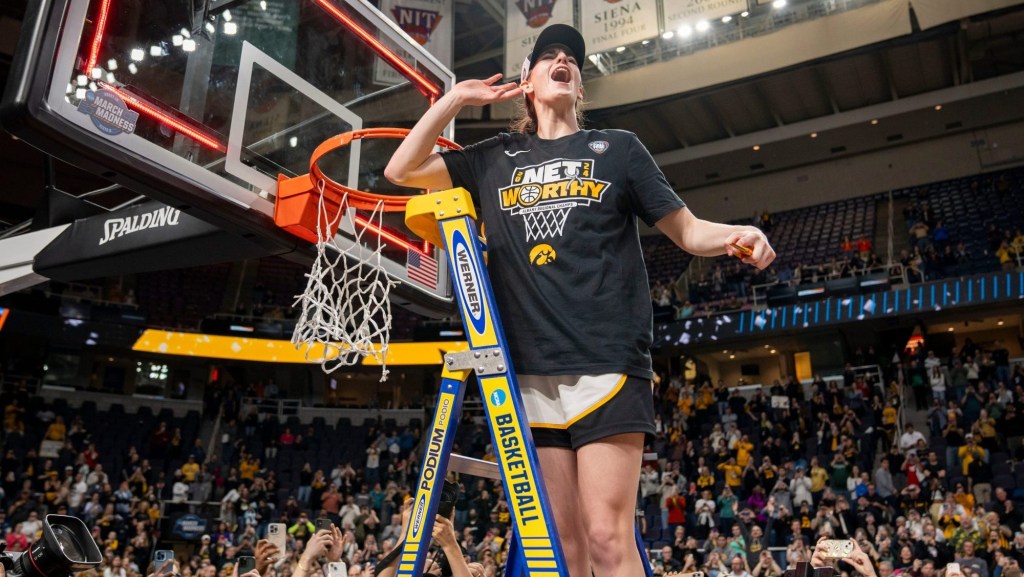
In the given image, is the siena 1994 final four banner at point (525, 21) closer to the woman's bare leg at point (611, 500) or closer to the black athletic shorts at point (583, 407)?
the black athletic shorts at point (583, 407)

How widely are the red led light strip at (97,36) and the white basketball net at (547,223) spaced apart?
309 cm

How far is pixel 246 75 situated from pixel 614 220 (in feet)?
12.3

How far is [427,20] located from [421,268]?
1161cm

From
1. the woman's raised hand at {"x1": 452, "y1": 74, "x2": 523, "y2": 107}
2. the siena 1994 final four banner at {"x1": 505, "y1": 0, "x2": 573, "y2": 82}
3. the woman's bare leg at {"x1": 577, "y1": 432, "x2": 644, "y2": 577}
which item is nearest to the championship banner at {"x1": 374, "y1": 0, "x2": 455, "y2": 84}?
the siena 1994 final four banner at {"x1": 505, "y1": 0, "x2": 573, "y2": 82}

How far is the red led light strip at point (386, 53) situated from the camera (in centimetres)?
588

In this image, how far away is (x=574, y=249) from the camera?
7.43 feet

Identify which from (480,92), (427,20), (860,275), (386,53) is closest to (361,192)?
(480,92)

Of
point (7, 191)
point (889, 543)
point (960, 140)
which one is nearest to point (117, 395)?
point (7, 191)

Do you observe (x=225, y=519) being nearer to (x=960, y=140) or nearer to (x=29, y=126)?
(x=29, y=126)

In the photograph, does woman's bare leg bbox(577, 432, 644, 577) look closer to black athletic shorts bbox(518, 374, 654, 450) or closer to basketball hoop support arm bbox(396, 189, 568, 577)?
black athletic shorts bbox(518, 374, 654, 450)

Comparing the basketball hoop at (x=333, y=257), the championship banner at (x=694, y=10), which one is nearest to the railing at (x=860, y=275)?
the championship banner at (x=694, y=10)

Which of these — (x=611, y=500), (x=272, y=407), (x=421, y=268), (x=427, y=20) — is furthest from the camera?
(x=272, y=407)

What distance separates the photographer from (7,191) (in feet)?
68.2

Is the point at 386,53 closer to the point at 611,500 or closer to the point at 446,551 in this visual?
the point at 446,551
